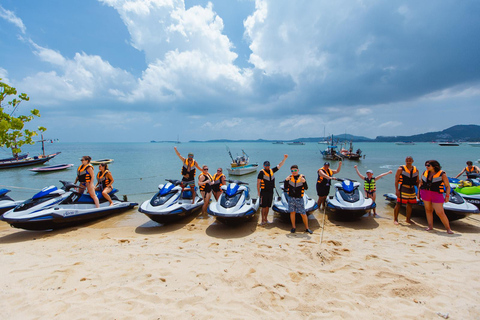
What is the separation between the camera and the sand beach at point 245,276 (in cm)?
287

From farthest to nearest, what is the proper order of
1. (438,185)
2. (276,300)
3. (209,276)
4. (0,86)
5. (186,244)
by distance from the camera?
(0,86), (438,185), (186,244), (209,276), (276,300)

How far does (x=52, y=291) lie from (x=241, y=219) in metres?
4.11

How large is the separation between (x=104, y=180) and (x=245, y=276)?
6.62 meters

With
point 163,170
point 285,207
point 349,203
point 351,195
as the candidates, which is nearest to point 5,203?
point 285,207

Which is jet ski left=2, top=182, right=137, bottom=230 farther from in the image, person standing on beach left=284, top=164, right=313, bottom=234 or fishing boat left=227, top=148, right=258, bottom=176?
fishing boat left=227, top=148, right=258, bottom=176

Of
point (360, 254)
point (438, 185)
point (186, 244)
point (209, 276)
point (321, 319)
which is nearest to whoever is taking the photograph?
point (321, 319)

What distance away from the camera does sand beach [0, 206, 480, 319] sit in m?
2.87

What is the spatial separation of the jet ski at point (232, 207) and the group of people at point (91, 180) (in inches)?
151

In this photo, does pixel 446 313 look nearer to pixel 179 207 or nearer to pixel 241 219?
pixel 241 219

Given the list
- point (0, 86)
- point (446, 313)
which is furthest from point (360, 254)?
point (0, 86)

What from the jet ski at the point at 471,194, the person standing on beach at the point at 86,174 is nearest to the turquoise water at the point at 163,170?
the jet ski at the point at 471,194

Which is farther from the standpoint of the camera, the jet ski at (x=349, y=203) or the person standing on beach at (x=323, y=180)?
the person standing on beach at (x=323, y=180)

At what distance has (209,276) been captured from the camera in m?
3.68

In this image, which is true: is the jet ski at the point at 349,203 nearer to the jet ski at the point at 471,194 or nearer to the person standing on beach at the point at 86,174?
the jet ski at the point at 471,194
